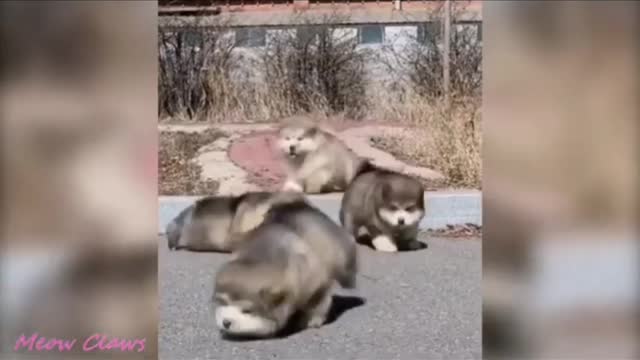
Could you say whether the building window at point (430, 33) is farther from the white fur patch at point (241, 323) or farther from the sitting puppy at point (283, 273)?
the white fur patch at point (241, 323)

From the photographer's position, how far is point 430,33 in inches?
86.7

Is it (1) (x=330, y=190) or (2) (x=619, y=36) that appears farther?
(1) (x=330, y=190)

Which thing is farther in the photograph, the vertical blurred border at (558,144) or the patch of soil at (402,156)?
the patch of soil at (402,156)

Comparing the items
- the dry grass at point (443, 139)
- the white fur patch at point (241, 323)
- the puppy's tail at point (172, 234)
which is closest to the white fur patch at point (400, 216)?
the dry grass at point (443, 139)

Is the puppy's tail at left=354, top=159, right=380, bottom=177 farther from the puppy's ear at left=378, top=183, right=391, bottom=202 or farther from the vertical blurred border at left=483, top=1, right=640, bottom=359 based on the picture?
the vertical blurred border at left=483, top=1, right=640, bottom=359

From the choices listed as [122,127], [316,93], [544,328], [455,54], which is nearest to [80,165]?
[122,127]

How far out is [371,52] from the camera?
2193mm

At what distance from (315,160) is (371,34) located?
30 cm

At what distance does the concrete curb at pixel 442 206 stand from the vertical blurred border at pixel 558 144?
1.9 inches

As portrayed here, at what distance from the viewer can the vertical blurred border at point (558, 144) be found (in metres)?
2.01

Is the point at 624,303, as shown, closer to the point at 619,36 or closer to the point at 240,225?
the point at 619,36

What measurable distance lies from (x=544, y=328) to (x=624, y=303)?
0.56 feet

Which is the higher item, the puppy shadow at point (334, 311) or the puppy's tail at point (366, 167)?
the puppy's tail at point (366, 167)

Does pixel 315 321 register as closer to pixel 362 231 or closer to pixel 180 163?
pixel 362 231
